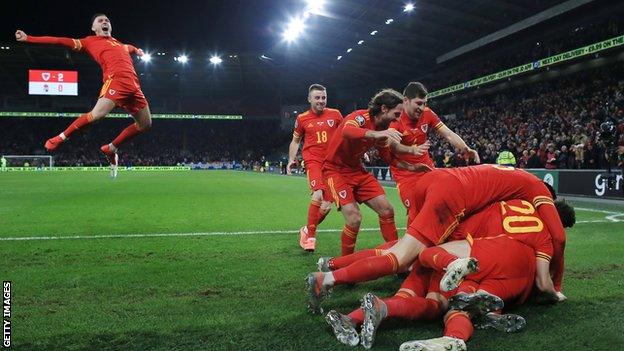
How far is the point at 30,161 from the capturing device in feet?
164

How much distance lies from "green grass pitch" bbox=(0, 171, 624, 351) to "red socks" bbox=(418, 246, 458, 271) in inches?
17.1

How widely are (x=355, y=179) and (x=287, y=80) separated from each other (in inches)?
2102

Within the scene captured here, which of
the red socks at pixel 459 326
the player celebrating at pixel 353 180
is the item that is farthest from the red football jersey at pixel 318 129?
the red socks at pixel 459 326

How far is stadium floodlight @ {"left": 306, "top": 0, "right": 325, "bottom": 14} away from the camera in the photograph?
30.5 m

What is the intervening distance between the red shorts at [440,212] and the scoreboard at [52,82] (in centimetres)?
3758

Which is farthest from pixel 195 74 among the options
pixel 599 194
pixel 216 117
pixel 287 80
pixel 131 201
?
pixel 599 194

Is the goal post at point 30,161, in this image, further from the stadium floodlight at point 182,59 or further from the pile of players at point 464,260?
the pile of players at point 464,260

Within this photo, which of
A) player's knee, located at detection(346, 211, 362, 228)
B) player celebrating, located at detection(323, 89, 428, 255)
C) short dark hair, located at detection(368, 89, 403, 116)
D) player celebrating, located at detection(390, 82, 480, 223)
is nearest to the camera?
short dark hair, located at detection(368, 89, 403, 116)

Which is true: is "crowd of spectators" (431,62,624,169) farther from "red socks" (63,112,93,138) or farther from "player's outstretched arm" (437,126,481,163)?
"red socks" (63,112,93,138)

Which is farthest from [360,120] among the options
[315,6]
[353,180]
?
[315,6]

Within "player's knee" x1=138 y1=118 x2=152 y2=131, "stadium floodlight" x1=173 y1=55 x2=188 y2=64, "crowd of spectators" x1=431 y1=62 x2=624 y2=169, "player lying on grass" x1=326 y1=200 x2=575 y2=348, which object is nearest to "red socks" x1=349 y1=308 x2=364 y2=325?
"player lying on grass" x1=326 y1=200 x2=575 y2=348

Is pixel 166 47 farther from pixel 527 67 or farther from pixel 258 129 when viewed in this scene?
pixel 527 67

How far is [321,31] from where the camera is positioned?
36.6m

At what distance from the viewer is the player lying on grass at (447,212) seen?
373 centimetres
